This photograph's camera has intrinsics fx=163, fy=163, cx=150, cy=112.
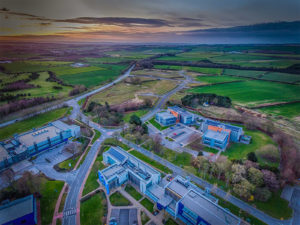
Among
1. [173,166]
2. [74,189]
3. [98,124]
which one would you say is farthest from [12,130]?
[173,166]

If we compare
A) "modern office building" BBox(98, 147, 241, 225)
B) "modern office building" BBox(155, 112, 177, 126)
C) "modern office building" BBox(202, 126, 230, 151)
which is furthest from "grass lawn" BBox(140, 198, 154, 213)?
"modern office building" BBox(155, 112, 177, 126)

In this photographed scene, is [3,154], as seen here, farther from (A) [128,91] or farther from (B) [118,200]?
(A) [128,91]

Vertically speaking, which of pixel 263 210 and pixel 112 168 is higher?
pixel 112 168

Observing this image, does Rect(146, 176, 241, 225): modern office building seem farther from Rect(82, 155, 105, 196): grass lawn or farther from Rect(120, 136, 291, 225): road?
Rect(82, 155, 105, 196): grass lawn

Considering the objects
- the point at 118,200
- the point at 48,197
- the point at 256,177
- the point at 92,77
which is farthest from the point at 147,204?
the point at 92,77

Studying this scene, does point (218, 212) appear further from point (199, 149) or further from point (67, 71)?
point (67, 71)
